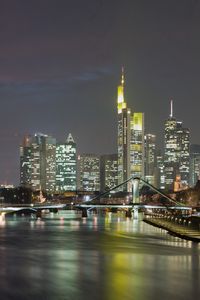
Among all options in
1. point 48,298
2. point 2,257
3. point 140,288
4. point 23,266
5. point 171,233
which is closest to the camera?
point 48,298

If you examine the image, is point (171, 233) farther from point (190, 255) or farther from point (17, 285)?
point (17, 285)

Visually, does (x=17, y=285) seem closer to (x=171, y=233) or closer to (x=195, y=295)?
(x=195, y=295)

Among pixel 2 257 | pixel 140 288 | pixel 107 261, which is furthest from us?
pixel 2 257

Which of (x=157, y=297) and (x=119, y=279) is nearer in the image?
(x=157, y=297)

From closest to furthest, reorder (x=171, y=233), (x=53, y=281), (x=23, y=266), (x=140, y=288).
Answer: (x=140, y=288) < (x=53, y=281) < (x=23, y=266) < (x=171, y=233)

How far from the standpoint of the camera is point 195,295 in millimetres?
26969

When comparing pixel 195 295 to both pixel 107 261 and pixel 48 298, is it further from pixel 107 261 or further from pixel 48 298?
pixel 107 261

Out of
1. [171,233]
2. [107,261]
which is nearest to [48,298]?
[107,261]

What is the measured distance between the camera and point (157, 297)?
2633 centimetres

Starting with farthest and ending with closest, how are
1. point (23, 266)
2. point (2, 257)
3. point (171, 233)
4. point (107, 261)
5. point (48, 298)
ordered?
point (171, 233) < point (2, 257) < point (107, 261) < point (23, 266) < point (48, 298)

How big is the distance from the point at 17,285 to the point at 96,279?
12.6 ft

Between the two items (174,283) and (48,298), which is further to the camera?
(174,283)

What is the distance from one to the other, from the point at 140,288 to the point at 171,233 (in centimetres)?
5166

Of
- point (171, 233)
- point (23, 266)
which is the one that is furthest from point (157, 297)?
point (171, 233)
